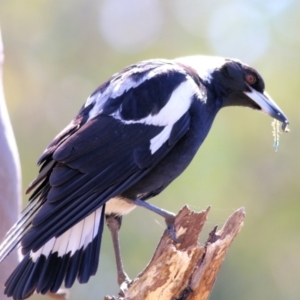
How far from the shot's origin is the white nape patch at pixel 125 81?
3268 millimetres

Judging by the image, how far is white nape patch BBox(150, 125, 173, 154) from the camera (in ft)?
10.4

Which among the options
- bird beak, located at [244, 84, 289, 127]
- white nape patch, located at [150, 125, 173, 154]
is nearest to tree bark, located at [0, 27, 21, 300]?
white nape patch, located at [150, 125, 173, 154]

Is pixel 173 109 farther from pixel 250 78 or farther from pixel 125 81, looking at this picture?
pixel 250 78

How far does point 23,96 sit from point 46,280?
5746mm

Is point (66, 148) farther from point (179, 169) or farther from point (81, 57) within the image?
point (81, 57)

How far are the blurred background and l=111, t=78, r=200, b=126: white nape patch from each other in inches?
133

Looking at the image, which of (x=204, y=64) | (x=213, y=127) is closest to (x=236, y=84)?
(x=204, y=64)

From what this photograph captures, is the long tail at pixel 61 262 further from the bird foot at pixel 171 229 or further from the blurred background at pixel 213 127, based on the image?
the blurred background at pixel 213 127

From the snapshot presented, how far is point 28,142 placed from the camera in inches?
313

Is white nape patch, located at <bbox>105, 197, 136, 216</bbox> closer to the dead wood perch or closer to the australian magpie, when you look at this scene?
the australian magpie

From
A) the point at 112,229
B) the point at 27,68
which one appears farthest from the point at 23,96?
the point at 112,229

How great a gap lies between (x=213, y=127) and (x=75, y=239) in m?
4.84

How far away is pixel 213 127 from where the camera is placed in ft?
25.4

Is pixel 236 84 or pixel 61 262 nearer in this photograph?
pixel 61 262
